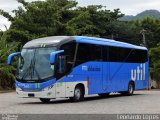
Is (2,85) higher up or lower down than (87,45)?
lower down

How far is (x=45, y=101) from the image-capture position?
2291 centimetres

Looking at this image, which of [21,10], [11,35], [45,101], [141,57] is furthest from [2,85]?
[45,101]

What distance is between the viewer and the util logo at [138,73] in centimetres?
2911

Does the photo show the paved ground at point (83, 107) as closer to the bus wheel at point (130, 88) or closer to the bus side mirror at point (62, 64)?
the bus side mirror at point (62, 64)

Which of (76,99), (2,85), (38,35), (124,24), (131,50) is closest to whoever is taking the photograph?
(76,99)

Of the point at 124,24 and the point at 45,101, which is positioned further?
the point at 124,24

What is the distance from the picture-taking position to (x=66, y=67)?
70.0ft

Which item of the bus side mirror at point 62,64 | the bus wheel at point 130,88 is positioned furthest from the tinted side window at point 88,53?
A: the bus wheel at point 130,88

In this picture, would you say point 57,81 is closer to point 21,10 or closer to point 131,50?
point 131,50

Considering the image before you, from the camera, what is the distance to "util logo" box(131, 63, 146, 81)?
29109 mm

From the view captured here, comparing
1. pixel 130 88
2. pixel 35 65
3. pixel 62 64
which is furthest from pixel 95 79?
pixel 130 88

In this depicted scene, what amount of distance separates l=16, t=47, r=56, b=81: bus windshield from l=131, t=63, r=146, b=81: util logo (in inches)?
363

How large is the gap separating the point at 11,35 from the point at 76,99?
2202cm

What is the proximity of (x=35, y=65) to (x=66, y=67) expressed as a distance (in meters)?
1.46
